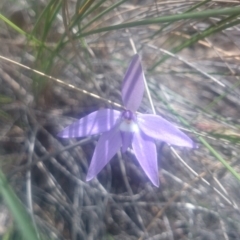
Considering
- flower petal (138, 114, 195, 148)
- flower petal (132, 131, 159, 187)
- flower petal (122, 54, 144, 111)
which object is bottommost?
flower petal (132, 131, 159, 187)

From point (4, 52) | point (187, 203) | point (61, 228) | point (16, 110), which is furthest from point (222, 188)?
point (4, 52)

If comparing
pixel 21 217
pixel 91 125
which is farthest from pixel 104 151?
A: pixel 21 217

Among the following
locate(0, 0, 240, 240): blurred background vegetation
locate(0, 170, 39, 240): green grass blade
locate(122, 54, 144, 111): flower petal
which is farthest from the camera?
locate(0, 0, 240, 240): blurred background vegetation

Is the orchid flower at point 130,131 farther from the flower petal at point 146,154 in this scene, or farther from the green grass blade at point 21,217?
the green grass blade at point 21,217

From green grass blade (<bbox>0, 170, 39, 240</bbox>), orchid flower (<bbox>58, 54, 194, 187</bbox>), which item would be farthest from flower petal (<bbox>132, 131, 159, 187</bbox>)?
green grass blade (<bbox>0, 170, 39, 240</bbox>)

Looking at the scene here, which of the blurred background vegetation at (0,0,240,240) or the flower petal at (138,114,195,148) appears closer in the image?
the flower petal at (138,114,195,148)

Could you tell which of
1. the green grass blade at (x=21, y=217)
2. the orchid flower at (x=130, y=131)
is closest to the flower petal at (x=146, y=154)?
the orchid flower at (x=130, y=131)

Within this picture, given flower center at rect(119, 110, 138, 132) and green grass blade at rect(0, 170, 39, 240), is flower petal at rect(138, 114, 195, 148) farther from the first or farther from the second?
green grass blade at rect(0, 170, 39, 240)
